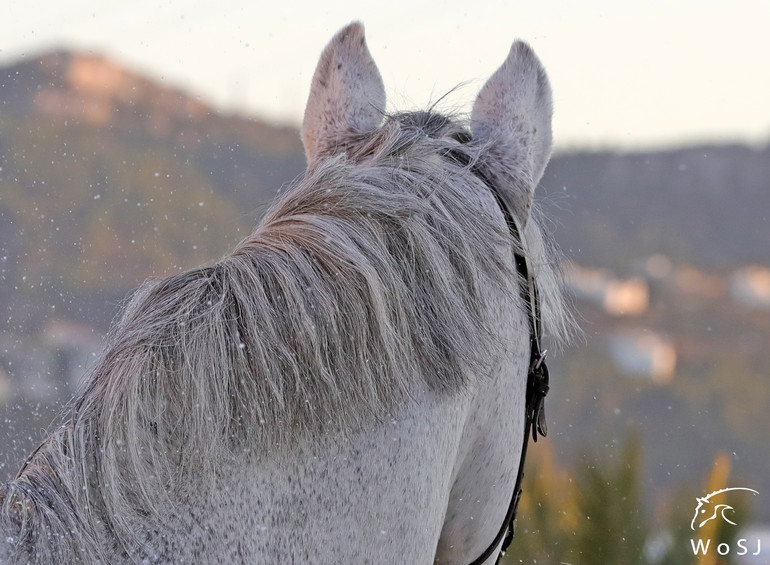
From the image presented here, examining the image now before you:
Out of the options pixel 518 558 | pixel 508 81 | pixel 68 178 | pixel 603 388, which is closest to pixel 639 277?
pixel 603 388

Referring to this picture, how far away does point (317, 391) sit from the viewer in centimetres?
96

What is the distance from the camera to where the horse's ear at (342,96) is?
1.38 m

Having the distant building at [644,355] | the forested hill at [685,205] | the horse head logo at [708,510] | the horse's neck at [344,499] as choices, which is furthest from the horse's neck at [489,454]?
the forested hill at [685,205]

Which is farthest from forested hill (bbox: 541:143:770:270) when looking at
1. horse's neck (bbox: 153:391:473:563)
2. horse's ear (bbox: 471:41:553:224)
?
horse's neck (bbox: 153:391:473:563)

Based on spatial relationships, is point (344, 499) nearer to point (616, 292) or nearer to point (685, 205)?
point (616, 292)

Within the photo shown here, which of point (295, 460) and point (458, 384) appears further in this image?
point (458, 384)

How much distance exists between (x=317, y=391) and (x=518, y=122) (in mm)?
612

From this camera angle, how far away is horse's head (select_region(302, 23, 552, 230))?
129cm

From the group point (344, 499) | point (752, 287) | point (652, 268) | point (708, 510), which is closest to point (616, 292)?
point (652, 268)

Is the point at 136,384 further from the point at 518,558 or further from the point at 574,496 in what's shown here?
the point at 518,558

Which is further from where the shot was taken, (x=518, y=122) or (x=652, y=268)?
(x=652, y=268)

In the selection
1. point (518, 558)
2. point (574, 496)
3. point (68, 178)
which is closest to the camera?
point (574, 496)

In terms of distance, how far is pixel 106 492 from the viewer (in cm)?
85

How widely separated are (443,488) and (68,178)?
1307 cm
